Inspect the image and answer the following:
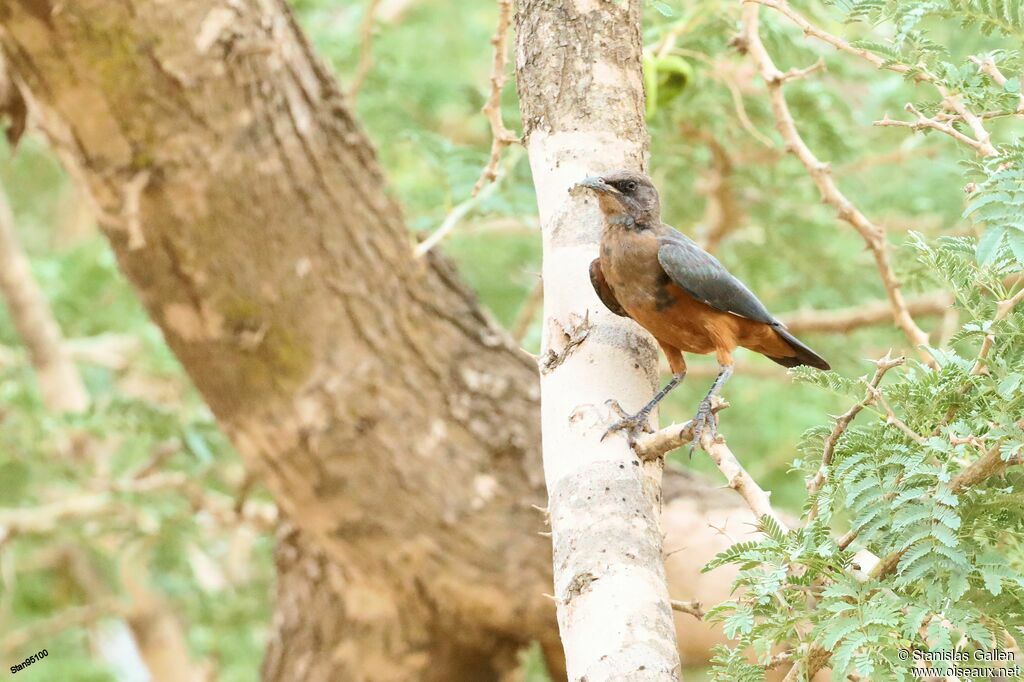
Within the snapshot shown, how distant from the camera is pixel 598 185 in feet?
8.15

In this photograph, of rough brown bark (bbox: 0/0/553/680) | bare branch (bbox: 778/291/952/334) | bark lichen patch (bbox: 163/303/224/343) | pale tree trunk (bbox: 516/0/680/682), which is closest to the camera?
pale tree trunk (bbox: 516/0/680/682)

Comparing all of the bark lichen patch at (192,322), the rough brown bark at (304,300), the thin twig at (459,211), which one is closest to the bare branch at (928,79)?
the thin twig at (459,211)

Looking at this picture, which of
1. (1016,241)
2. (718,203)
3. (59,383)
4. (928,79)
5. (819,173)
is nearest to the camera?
(1016,241)

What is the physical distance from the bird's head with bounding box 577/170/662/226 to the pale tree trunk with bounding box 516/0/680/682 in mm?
26

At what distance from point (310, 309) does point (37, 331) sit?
2.97 m

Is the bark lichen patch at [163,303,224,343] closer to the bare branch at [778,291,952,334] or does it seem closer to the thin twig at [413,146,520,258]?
the thin twig at [413,146,520,258]

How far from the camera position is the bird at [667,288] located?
2586 millimetres

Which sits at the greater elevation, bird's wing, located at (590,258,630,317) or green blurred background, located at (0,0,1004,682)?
green blurred background, located at (0,0,1004,682)

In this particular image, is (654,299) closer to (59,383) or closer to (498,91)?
(498,91)

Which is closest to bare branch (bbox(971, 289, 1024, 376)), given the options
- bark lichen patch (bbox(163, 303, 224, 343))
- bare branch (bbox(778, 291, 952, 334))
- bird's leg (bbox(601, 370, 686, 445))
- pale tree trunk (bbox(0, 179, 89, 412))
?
bird's leg (bbox(601, 370, 686, 445))

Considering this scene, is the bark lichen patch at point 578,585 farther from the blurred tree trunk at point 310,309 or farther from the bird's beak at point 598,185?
the blurred tree trunk at point 310,309

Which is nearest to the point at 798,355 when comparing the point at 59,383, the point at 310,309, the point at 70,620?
the point at 310,309

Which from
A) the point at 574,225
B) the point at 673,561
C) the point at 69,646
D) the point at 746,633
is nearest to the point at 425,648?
the point at 673,561

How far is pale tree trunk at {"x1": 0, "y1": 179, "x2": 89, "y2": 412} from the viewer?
623 cm
